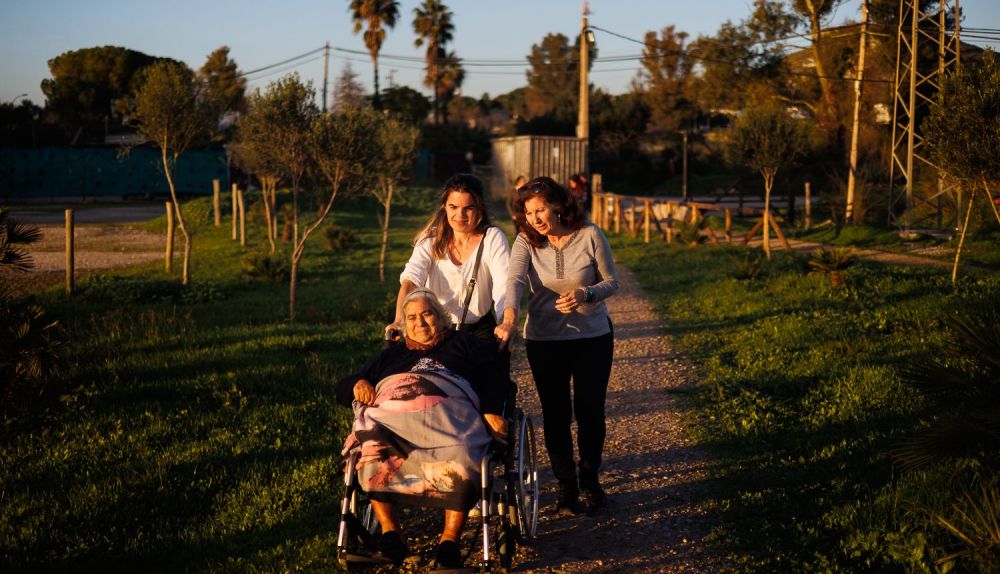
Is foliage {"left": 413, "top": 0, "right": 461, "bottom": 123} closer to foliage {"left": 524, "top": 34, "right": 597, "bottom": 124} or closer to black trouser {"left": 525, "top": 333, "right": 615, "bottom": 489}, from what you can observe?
foliage {"left": 524, "top": 34, "right": 597, "bottom": 124}

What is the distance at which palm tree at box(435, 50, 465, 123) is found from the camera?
2680 inches

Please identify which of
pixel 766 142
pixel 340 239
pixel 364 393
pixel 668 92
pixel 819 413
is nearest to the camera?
pixel 364 393

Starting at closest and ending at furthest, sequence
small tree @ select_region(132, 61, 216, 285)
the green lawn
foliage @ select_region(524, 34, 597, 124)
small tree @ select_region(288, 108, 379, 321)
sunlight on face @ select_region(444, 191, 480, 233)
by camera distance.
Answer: the green lawn → sunlight on face @ select_region(444, 191, 480, 233) → small tree @ select_region(288, 108, 379, 321) → small tree @ select_region(132, 61, 216, 285) → foliage @ select_region(524, 34, 597, 124)

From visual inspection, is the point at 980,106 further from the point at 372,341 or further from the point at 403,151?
the point at 403,151

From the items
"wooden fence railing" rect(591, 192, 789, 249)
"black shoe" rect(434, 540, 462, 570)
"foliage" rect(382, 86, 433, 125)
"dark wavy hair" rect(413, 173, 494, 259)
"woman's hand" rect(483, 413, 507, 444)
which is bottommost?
"black shoe" rect(434, 540, 462, 570)

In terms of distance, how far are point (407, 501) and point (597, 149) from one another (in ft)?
166

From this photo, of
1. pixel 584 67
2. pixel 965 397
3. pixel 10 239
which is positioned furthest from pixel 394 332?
pixel 584 67

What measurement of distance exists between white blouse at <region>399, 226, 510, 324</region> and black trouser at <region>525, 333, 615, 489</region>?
45 cm

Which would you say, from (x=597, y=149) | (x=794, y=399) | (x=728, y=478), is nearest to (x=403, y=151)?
(x=794, y=399)

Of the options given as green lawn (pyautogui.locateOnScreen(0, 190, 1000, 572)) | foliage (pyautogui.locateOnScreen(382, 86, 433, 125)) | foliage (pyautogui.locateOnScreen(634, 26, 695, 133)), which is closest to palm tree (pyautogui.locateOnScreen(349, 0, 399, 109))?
foliage (pyautogui.locateOnScreen(382, 86, 433, 125))

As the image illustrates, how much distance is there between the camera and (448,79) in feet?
223

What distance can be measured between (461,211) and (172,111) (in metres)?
14.0

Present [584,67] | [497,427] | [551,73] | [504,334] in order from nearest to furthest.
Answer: [497,427] → [504,334] → [584,67] → [551,73]

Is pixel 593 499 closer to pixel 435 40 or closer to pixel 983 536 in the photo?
pixel 983 536
